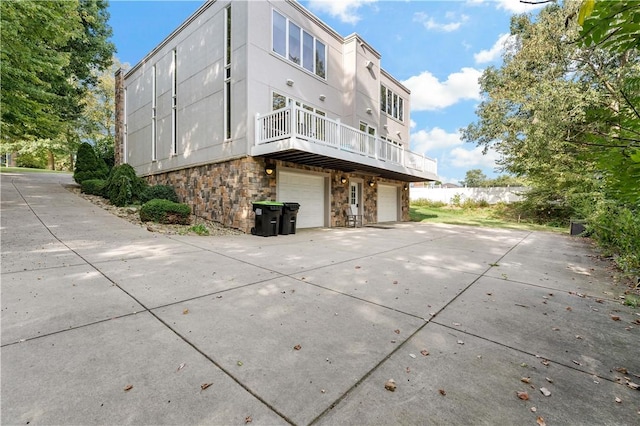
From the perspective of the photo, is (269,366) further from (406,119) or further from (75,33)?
(406,119)

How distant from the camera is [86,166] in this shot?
570 inches

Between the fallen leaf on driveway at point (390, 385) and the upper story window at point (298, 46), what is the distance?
10.5 m

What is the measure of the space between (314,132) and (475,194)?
18792 mm

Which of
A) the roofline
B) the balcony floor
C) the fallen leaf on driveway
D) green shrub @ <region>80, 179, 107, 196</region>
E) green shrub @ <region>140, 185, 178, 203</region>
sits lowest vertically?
the fallen leaf on driveway

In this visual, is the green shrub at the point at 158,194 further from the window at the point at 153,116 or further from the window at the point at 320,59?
the window at the point at 320,59

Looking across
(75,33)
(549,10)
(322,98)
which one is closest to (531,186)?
(549,10)

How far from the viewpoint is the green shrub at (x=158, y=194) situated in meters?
11.4

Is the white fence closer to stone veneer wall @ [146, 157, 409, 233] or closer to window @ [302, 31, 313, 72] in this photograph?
stone veneer wall @ [146, 157, 409, 233]

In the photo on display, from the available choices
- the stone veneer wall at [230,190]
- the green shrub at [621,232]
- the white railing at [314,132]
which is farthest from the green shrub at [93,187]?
the green shrub at [621,232]

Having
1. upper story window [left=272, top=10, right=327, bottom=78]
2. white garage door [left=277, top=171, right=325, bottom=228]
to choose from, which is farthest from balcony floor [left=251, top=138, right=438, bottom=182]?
upper story window [left=272, top=10, right=327, bottom=78]

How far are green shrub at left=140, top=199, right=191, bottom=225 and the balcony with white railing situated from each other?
3.14 metres

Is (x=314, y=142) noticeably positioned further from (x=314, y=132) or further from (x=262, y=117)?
(x=262, y=117)

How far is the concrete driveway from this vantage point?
1710 mm

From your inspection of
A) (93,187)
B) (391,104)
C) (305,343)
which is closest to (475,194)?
(391,104)
